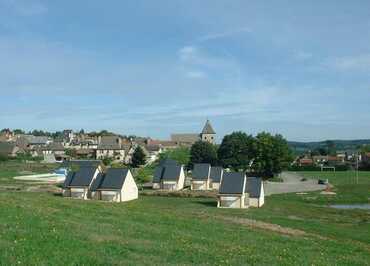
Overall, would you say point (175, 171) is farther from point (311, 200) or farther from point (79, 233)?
point (79, 233)

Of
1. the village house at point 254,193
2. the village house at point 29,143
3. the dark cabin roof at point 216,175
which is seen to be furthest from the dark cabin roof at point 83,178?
the village house at point 29,143

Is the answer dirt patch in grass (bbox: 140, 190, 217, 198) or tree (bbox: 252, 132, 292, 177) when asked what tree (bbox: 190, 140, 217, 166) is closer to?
tree (bbox: 252, 132, 292, 177)

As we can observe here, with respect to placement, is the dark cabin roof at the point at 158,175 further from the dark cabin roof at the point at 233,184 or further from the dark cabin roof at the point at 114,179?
the dark cabin roof at the point at 233,184

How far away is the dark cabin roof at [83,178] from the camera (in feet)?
204

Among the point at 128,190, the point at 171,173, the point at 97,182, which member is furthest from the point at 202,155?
the point at 97,182

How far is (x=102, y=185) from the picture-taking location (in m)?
60.3

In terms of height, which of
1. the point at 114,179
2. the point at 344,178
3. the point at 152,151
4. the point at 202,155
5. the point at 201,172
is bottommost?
the point at 344,178

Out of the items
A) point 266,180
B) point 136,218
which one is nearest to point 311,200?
point 266,180

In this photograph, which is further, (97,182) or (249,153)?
(249,153)

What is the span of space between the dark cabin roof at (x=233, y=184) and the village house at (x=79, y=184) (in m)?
16.8

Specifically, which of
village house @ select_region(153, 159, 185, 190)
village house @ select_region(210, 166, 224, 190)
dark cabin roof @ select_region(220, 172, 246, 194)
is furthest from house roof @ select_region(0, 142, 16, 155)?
dark cabin roof @ select_region(220, 172, 246, 194)

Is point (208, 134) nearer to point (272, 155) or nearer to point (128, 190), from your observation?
point (272, 155)

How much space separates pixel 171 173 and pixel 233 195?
84.0 ft

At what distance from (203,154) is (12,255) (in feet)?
363
